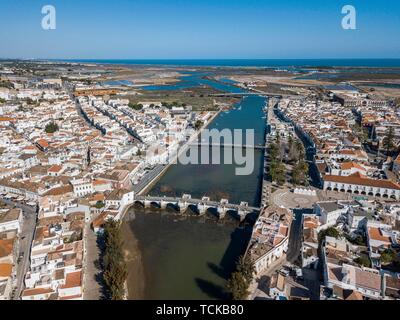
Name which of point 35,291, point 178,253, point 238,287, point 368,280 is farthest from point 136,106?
point 368,280

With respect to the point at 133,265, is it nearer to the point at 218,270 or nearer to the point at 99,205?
the point at 218,270

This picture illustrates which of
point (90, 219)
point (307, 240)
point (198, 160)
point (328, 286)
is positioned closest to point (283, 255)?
point (307, 240)

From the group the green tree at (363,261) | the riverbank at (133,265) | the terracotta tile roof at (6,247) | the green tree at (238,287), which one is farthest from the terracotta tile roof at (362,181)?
the terracotta tile roof at (6,247)

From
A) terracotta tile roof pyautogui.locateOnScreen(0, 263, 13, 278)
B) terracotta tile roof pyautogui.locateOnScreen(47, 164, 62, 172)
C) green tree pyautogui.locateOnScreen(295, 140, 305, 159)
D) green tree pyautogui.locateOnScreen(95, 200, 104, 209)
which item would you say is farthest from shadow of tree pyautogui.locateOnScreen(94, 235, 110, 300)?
green tree pyautogui.locateOnScreen(295, 140, 305, 159)

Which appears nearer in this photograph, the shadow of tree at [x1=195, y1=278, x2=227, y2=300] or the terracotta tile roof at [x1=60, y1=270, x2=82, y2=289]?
the terracotta tile roof at [x1=60, y1=270, x2=82, y2=289]

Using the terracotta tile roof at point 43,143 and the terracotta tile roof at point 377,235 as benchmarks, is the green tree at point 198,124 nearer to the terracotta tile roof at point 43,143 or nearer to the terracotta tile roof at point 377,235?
the terracotta tile roof at point 43,143

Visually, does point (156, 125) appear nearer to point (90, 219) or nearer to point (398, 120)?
point (90, 219)

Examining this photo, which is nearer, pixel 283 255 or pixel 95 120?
pixel 283 255

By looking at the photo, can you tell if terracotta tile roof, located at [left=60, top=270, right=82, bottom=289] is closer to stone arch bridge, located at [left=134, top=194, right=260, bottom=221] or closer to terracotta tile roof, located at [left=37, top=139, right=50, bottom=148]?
stone arch bridge, located at [left=134, top=194, right=260, bottom=221]
